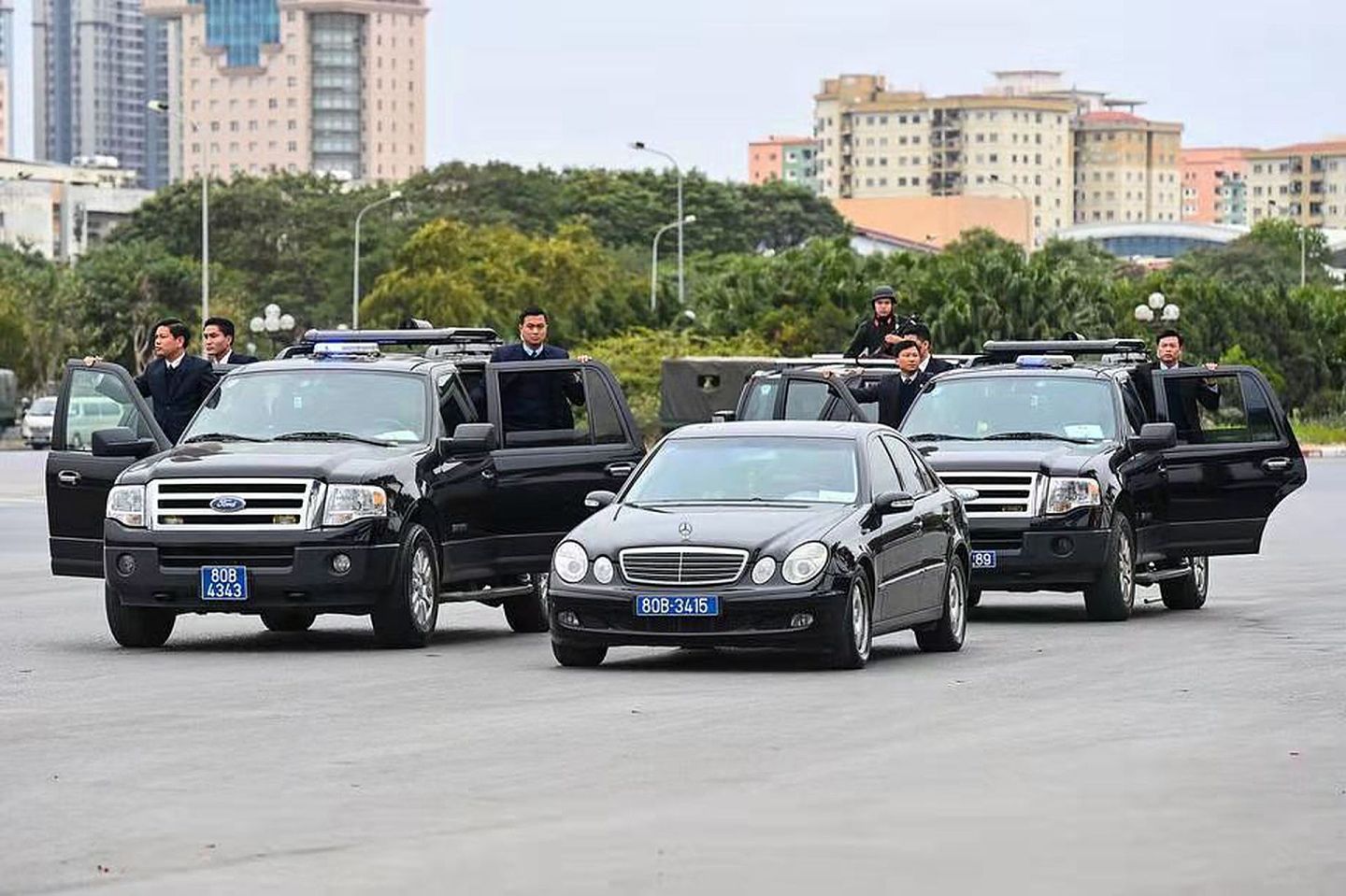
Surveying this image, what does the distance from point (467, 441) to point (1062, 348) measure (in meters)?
7.25

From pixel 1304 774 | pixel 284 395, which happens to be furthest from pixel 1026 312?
pixel 1304 774

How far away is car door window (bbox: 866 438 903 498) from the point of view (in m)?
18.3

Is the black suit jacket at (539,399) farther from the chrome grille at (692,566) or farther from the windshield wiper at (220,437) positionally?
the chrome grille at (692,566)

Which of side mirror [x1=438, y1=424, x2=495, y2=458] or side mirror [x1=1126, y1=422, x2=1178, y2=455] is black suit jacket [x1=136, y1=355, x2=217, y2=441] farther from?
side mirror [x1=1126, y1=422, x2=1178, y2=455]

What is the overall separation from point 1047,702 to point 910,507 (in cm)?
313

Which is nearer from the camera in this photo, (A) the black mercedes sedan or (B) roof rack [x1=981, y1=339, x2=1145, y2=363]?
(A) the black mercedes sedan

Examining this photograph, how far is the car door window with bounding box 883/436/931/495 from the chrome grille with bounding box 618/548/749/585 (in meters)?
Result: 2.15

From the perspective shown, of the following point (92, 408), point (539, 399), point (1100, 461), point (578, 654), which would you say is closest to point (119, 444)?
point (92, 408)

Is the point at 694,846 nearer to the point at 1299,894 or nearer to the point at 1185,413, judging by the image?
the point at 1299,894

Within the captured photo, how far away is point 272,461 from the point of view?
18.9 m

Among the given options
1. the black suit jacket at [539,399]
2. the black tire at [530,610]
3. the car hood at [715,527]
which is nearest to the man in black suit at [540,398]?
the black suit jacket at [539,399]

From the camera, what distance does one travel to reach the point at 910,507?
725 inches

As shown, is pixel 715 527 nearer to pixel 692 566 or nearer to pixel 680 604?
pixel 692 566

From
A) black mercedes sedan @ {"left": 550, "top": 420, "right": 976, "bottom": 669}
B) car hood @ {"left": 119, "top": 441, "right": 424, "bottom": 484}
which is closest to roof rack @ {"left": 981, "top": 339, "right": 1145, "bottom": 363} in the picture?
black mercedes sedan @ {"left": 550, "top": 420, "right": 976, "bottom": 669}
